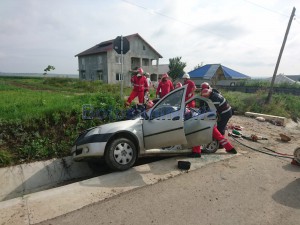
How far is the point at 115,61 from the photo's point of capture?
38375 mm

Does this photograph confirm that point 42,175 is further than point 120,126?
Yes

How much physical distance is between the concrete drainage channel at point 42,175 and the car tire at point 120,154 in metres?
0.91

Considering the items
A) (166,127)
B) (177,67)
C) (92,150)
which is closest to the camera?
(92,150)

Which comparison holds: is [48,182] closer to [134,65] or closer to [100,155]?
→ [100,155]

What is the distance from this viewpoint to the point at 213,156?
5.67 metres

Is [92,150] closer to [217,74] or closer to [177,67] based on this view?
[217,74]

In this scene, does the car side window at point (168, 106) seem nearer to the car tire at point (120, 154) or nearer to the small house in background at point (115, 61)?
the car tire at point (120, 154)

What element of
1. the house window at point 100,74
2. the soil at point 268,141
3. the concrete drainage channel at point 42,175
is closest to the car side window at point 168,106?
the concrete drainage channel at point 42,175

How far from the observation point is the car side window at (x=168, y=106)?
492 centimetres

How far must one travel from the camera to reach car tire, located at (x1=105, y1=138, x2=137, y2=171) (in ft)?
14.8

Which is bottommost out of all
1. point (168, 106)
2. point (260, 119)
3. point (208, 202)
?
point (260, 119)

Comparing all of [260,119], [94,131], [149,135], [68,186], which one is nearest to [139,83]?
[149,135]

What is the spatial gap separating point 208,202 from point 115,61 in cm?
3673

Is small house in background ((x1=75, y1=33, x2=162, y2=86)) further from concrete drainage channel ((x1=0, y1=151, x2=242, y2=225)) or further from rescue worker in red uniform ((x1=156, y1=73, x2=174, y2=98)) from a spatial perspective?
concrete drainage channel ((x1=0, y1=151, x2=242, y2=225))
